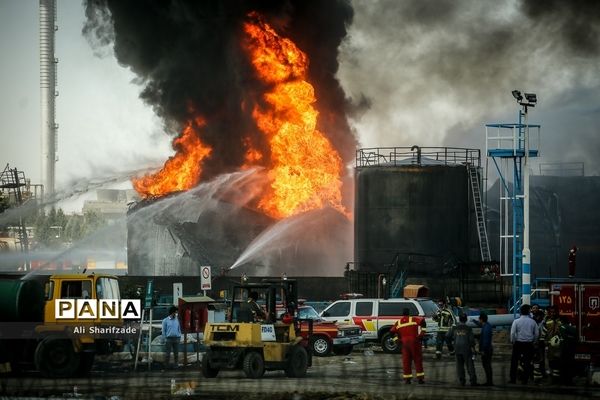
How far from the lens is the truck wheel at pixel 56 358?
25250mm

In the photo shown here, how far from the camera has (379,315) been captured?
1399 inches

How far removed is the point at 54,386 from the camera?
23.2 m

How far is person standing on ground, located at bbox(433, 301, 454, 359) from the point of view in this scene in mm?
32500

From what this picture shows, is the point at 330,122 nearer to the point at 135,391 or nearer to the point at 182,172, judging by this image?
the point at 182,172

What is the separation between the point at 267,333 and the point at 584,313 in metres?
7.55

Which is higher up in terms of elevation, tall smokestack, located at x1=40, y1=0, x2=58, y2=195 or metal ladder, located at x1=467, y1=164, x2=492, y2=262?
tall smokestack, located at x1=40, y1=0, x2=58, y2=195

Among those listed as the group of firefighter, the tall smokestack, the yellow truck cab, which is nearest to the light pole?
the group of firefighter

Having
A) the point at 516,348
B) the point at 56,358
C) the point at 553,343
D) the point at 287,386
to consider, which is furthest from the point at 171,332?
the point at 553,343

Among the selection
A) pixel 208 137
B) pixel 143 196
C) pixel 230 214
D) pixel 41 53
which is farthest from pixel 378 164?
pixel 41 53

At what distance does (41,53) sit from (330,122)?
66.1 metres

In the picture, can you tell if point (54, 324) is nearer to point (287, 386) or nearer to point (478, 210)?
point (287, 386)

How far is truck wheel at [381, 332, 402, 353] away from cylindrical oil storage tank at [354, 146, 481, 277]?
16872 millimetres

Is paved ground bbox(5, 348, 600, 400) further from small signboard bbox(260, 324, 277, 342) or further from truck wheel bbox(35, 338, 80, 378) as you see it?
small signboard bbox(260, 324, 277, 342)

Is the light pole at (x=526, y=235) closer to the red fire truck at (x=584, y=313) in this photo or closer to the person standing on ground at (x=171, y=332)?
the red fire truck at (x=584, y=313)
